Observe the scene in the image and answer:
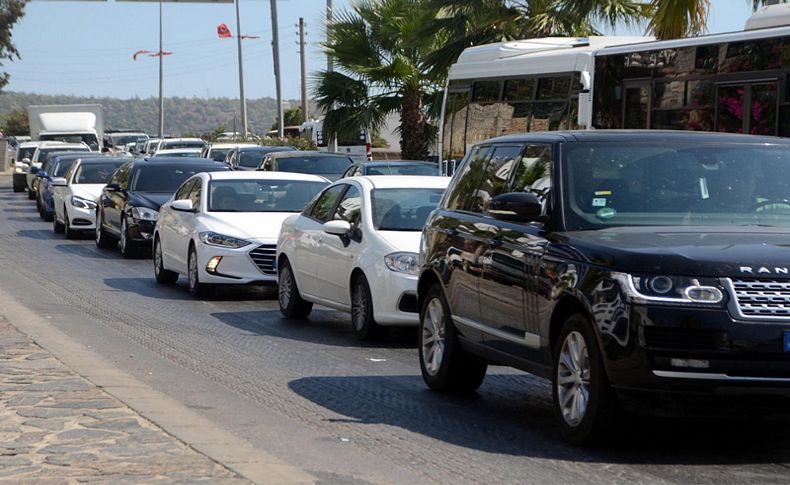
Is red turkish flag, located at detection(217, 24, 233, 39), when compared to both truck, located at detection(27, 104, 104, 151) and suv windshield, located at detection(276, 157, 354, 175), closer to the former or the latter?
truck, located at detection(27, 104, 104, 151)

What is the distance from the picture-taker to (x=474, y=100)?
89.0 ft

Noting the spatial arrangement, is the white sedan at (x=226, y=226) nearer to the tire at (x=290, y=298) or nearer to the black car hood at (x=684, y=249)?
the tire at (x=290, y=298)

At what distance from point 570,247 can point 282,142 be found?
4713 cm

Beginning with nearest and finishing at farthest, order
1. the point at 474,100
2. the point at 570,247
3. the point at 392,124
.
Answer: the point at 570,247
the point at 474,100
the point at 392,124

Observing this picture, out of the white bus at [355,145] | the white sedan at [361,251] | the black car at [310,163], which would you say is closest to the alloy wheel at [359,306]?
the white sedan at [361,251]

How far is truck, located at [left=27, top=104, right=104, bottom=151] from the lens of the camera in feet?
201

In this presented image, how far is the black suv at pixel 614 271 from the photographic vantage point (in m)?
7.54

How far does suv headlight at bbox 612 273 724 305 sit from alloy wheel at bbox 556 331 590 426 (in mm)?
541

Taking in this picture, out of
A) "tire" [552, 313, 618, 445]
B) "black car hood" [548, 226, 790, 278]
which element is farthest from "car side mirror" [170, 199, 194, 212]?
"tire" [552, 313, 618, 445]

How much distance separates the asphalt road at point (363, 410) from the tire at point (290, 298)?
19 cm

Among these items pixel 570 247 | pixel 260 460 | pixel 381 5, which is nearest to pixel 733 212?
pixel 570 247

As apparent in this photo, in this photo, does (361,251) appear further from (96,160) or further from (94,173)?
(96,160)

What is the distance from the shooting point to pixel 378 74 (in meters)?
36.9

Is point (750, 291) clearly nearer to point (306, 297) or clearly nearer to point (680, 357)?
point (680, 357)
